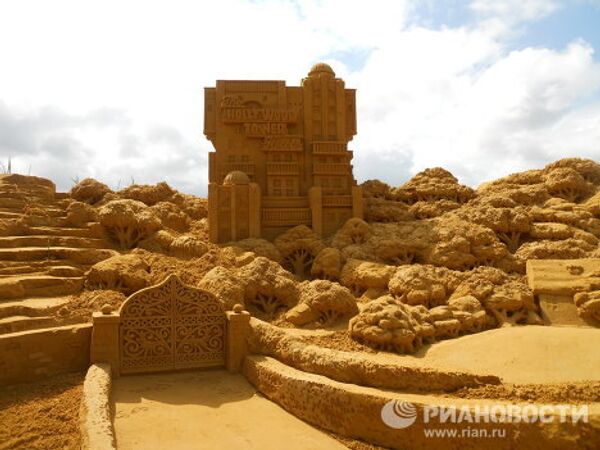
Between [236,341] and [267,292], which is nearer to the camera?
[236,341]

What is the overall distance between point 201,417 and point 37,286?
719 centimetres

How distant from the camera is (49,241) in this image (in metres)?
14.5

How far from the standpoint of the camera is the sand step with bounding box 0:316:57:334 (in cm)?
902

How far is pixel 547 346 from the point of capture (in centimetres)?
902

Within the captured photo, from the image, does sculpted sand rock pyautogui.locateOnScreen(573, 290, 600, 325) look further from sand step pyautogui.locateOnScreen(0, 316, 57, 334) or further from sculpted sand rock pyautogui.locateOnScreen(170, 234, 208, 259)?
sand step pyautogui.locateOnScreen(0, 316, 57, 334)

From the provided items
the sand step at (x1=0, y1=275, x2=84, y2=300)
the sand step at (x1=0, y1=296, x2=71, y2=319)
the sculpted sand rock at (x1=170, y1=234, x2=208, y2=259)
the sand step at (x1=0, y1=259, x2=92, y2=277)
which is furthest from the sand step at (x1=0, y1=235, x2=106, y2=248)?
the sand step at (x1=0, y1=296, x2=71, y2=319)

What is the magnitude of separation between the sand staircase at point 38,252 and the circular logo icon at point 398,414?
7.54 m

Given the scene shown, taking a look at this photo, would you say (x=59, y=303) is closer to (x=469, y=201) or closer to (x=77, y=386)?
(x=77, y=386)

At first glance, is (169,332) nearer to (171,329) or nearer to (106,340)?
(171,329)

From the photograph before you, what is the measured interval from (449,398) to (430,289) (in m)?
A: 6.43

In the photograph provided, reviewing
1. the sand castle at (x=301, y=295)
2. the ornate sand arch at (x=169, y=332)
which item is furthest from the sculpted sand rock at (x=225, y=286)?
the ornate sand arch at (x=169, y=332)

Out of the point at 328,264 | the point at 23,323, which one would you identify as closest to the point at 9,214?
the point at 23,323

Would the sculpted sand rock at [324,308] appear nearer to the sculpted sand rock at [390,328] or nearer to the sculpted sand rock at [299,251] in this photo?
the sculpted sand rock at [390,328]

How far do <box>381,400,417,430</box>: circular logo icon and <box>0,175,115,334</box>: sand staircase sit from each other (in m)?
7.54
